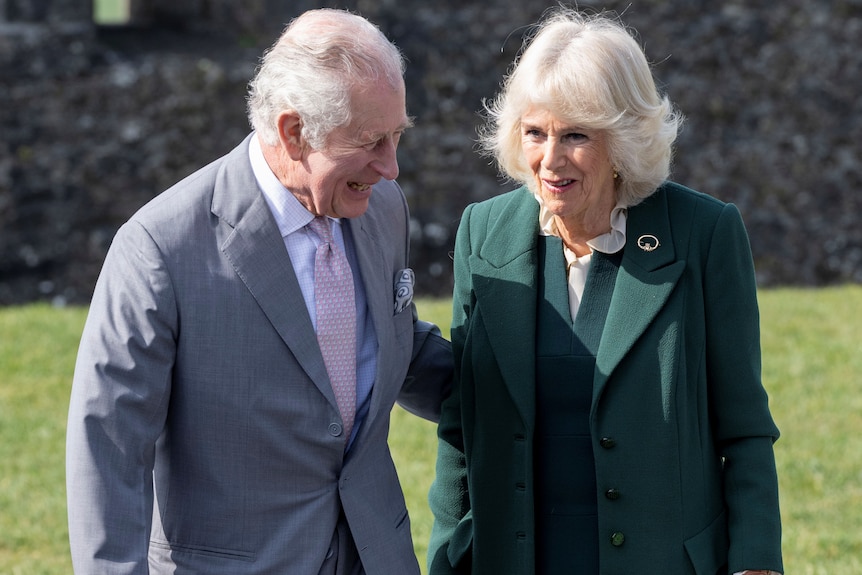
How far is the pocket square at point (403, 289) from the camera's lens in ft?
9.11

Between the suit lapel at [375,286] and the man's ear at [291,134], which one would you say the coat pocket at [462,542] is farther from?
the man's ear at [291,134]

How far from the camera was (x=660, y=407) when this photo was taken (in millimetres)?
2660

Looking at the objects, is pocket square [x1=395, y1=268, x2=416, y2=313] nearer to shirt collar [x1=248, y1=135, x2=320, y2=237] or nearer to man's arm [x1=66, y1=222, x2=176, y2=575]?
shirt collar [x1=248, y1=135, x2=320, y2=237]

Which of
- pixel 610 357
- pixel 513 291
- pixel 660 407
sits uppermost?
pixel 513 291

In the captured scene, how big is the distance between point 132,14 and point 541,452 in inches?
307

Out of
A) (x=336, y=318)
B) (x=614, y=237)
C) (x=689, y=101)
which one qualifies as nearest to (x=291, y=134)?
(x=336, y=318)

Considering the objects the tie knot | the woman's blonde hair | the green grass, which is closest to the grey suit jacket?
the tie knot

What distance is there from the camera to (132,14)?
970cm

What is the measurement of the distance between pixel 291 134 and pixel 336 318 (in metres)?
0.39

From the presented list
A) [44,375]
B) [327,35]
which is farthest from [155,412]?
[44,375]

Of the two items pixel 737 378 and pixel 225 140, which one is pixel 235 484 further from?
pixel 225 140

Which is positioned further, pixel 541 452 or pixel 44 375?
pixel 44 375

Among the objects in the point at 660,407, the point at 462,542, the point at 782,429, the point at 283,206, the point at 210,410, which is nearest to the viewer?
the point at 210,410

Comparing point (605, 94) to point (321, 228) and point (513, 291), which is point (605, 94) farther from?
point (321, 228)
